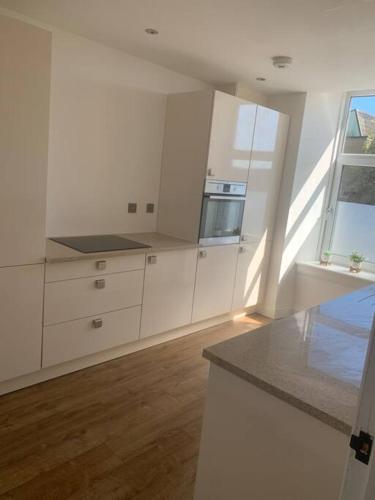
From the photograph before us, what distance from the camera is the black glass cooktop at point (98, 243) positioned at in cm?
269

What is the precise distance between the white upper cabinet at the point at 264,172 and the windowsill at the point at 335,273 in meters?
0.61

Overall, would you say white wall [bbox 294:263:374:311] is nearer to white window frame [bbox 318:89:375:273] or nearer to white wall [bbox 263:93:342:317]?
white wall [bbox 263:93:342:317]

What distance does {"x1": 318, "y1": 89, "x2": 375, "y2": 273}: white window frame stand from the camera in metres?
3.95

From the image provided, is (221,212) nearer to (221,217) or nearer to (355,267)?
(221,217)

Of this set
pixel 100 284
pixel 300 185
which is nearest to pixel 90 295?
pixel 100 284

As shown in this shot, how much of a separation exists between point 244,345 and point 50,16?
239cm

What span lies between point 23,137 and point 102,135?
3.35 ft

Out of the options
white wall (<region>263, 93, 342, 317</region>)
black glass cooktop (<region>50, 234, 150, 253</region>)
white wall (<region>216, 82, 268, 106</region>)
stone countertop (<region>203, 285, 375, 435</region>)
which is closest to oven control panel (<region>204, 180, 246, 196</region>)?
white wall (<region>263, 93, 342, 317</region>)

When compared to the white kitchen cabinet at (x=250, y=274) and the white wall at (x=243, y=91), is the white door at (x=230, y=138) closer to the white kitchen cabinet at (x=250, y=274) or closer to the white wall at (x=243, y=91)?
the white wall at (x=243, y=91)

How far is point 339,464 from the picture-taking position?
1.01m

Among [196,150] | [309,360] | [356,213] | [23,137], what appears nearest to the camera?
[309,360]

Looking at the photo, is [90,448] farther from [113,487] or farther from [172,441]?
[172,441]

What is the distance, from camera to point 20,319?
7.61 ft

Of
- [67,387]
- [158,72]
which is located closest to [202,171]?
[158,72]
